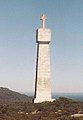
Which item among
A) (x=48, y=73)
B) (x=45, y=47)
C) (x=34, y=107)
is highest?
(x=45, y=47)

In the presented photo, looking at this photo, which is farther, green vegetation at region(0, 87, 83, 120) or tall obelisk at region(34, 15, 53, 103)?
tall obelisk at region(34, 15, 53, 103)

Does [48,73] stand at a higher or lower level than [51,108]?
higher

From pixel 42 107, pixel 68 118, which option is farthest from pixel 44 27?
pixel 68 118

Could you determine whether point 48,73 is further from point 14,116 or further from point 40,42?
point 14,116

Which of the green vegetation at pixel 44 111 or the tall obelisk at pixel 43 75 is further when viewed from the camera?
the tall obelisk at pixel 43 75

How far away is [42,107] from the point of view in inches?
1534

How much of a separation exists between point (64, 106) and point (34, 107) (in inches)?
127

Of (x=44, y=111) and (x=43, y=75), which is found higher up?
(x=43, y=75)

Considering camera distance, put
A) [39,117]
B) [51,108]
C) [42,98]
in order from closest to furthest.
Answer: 1. [39,117]
2. [51,108]
3. [42,98]

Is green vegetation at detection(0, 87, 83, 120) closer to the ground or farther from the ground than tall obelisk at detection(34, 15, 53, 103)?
closer to the ground

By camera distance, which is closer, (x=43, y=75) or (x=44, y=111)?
(x=44, y=111)

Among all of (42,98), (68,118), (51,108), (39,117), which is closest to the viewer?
(68,118)

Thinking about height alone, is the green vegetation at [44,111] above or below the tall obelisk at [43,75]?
below

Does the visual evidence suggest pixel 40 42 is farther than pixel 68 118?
Yes
